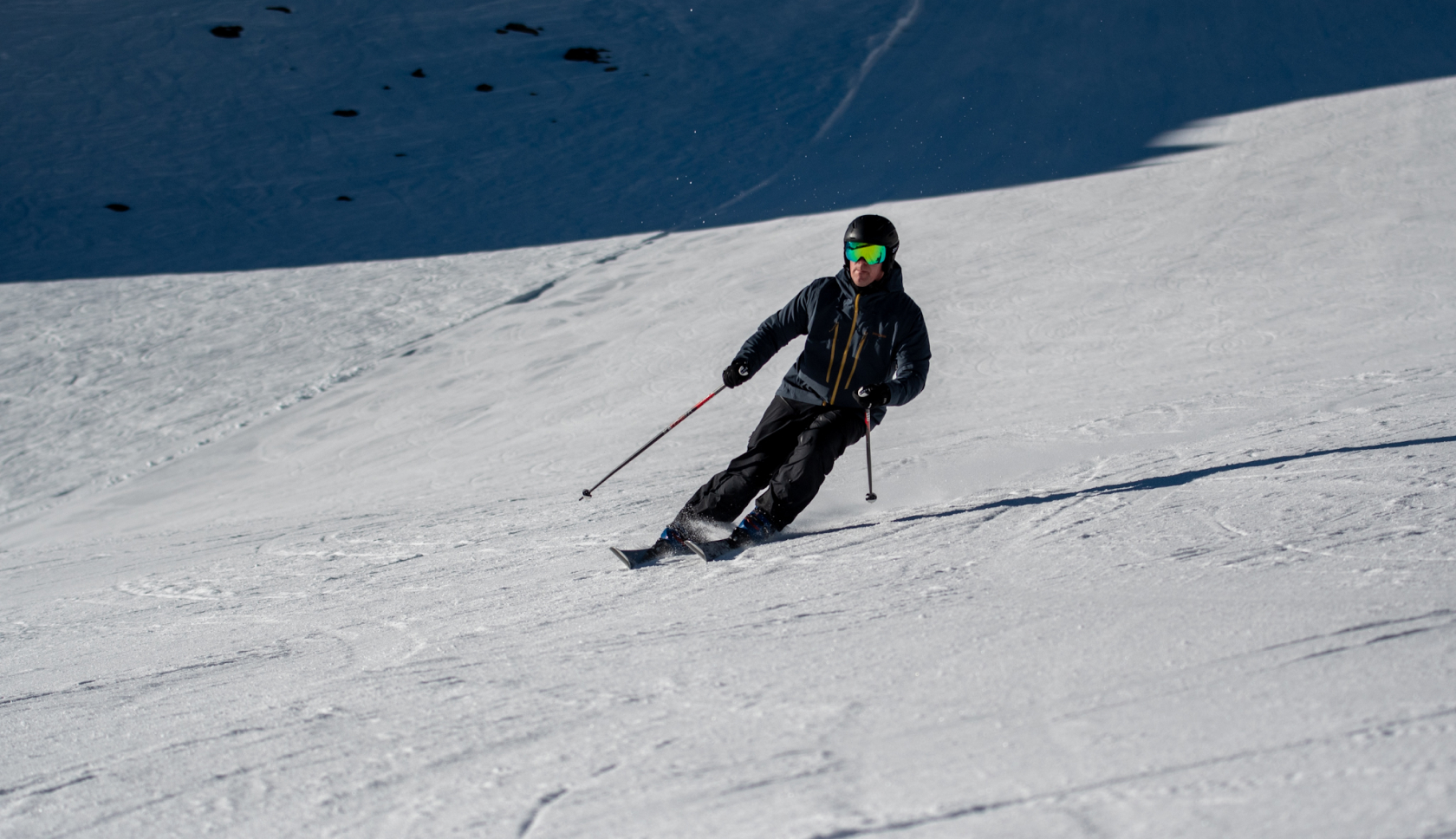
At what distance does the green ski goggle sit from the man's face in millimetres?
13

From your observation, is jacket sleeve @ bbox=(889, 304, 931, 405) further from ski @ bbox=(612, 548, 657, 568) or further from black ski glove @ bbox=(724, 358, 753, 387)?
ski @ bbox=(612, 548, 657, 568)

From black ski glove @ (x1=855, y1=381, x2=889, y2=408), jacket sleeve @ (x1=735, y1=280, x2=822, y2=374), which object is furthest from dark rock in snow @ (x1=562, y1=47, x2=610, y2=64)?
black ski glove @ (x1=855, y1=381, x2=889, y2=408)

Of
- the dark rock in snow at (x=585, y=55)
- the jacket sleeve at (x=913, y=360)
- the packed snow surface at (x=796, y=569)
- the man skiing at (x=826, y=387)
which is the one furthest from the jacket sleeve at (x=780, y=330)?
the dark rock in snow at (x=585, y=55)

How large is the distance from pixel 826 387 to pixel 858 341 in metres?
0.19

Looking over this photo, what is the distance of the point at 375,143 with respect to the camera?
14828 mm

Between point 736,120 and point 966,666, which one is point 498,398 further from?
point 736,120

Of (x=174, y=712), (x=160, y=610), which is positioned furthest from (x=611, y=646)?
(x=160, y=610)

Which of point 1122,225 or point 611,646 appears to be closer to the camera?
point 611,646

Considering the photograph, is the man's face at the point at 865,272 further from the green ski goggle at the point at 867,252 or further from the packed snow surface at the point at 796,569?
the packed snow surface at the point at 796,569

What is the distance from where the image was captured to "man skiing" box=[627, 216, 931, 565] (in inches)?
137

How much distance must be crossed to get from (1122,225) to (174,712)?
8.39m

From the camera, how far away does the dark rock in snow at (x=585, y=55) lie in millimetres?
16547

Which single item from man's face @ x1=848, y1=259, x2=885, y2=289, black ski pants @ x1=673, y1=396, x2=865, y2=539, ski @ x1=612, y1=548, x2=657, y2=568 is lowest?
ski @ x1=612, y1=548, x2=657, y2=568

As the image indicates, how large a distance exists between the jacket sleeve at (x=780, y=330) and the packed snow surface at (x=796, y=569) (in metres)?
0.67
